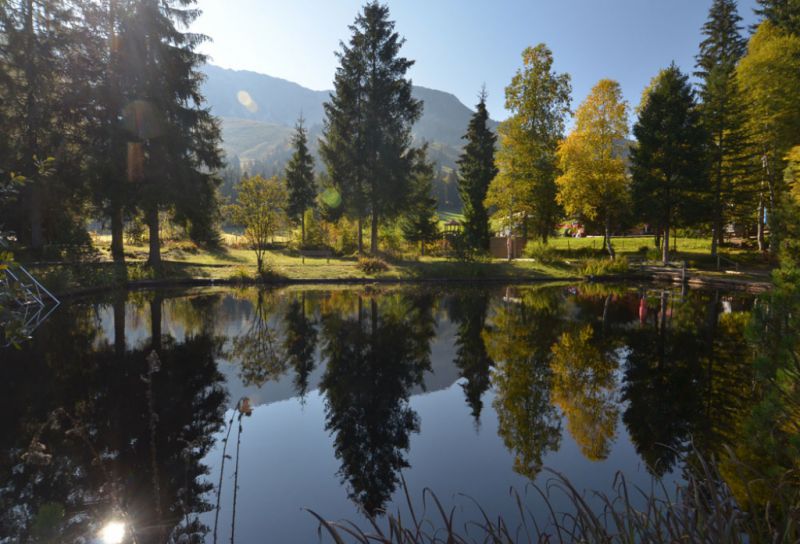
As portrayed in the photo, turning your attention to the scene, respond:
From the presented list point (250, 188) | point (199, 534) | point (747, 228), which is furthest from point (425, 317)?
point (747, 228)

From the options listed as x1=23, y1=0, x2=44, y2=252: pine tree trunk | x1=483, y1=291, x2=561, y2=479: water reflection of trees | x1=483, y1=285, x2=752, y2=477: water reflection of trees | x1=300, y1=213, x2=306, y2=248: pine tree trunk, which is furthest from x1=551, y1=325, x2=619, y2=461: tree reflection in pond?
x1=300, y1=213, x2=306, y2=248: pine tree trunk

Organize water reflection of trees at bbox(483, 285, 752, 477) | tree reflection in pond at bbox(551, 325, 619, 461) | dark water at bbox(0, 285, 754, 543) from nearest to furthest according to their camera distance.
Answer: dark water at bbox(0, 285, 754, 543) < water reflection of trees at bbox(483, 285, 752, 477) < tree reflection in pond at bbox(551, 325, 619, 461)

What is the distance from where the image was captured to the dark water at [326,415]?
14.1 ft

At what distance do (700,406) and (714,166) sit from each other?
2845 centimetres

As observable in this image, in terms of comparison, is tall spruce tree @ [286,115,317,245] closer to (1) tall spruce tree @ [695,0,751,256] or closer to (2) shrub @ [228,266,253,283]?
(2) shrub @ [228,266,253,283]

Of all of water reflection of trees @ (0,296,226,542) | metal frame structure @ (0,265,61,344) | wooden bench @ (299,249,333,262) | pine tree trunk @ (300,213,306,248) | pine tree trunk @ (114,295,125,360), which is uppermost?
pine tree trunk @ (300,213,306,248)

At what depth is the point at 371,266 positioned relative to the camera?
25516mm

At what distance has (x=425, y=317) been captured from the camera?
1418 cm

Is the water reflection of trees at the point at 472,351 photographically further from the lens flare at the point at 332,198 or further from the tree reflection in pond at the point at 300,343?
the lens flare at the point at 332,198

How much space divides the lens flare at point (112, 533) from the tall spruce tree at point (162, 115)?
73.2ft

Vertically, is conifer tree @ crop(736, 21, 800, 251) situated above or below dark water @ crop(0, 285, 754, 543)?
above

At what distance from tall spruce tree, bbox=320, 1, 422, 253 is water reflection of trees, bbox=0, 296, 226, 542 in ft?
65.1

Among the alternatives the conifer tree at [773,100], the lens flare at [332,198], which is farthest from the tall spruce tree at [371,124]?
the conifer tree at [773,100]

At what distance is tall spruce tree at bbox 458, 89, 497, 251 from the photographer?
121ft
